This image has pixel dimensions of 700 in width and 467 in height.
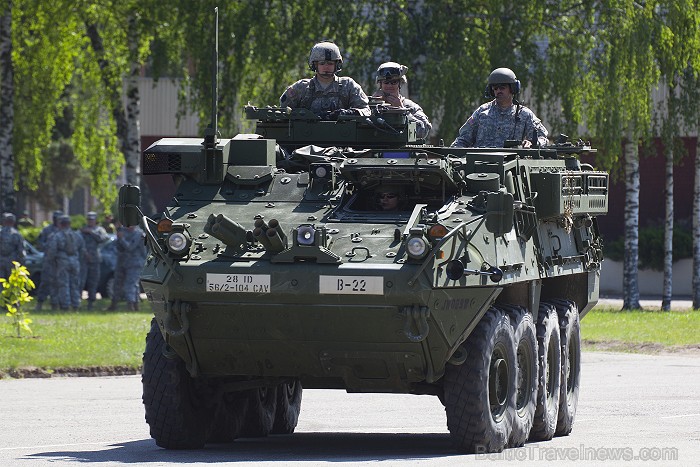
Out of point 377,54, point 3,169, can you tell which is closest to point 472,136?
point 377,54

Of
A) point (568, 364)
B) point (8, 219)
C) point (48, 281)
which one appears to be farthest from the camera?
point (48, 281)

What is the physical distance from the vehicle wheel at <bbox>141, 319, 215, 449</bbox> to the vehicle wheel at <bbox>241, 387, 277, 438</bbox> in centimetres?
136

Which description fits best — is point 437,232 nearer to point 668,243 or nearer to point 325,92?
point 325,92

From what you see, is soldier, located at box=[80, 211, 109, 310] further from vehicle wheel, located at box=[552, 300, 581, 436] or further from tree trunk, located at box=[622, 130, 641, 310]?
vehicle wheel, located at box=[552, 300, 581, 436]

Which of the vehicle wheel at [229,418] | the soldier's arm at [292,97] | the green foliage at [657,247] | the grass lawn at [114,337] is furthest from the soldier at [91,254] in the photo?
the vehicle wheel at [229,418]

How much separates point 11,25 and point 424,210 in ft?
69.4

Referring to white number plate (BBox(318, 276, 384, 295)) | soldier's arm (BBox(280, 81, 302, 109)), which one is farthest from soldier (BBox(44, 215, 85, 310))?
white number plate (BBox(318, 276, 384, 295))

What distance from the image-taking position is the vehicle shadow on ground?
11.2 meters

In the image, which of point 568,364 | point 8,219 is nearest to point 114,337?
point 8,219

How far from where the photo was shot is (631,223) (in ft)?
101

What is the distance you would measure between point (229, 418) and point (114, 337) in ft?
33.2

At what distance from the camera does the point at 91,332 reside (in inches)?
931

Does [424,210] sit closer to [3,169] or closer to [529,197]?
[529,197]

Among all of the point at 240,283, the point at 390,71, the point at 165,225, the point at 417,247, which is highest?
the point at 390,71
